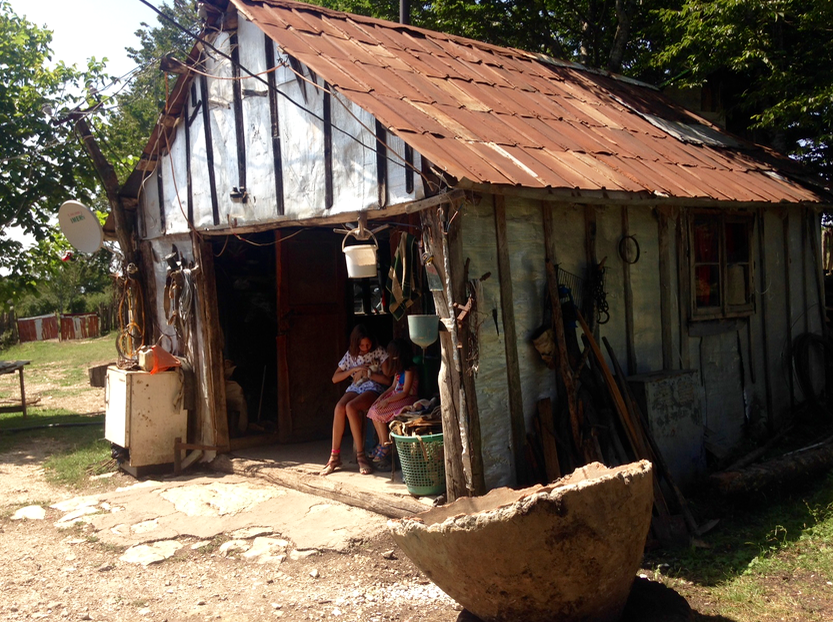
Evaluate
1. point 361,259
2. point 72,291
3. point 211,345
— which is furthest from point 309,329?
point 72,291

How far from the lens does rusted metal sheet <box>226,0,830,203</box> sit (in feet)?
18.2

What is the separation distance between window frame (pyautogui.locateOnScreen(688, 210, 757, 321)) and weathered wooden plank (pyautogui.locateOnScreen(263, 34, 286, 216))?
3.93 metres

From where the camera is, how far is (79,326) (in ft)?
94.8

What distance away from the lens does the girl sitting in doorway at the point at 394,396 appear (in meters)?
6.82

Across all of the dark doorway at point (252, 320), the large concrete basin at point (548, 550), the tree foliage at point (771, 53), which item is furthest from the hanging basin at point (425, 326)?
the tree foliage at point (771, 53)

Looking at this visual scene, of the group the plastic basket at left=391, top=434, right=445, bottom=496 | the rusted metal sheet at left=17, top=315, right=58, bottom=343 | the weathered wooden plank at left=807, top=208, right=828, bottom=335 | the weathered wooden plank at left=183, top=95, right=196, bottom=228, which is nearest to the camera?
the plastic basket at left=391, top=434, right=445, bottom=496

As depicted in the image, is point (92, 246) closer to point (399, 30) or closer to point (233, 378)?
point (233, 378)

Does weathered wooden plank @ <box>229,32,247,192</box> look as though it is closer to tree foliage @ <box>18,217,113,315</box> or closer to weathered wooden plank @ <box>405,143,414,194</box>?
weathered wooden plank @ <box>405,143,414,194</box>

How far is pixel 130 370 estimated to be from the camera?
8.34 metres

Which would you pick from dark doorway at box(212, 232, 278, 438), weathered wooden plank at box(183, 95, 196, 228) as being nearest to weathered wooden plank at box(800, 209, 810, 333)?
dark doorway at box(212, 232, 278, 438)

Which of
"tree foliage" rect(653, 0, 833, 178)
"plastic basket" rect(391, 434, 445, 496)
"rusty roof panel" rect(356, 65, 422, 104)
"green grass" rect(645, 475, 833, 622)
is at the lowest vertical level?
"green grass" rect(645, 475, 833, 622)

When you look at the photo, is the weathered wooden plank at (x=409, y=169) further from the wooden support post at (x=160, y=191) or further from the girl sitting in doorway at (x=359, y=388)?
the wooden support post at (x=160, y=191)

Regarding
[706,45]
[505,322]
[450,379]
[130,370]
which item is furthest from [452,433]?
[706,45]

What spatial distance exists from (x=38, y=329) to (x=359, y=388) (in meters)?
26.5
